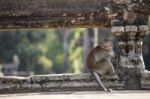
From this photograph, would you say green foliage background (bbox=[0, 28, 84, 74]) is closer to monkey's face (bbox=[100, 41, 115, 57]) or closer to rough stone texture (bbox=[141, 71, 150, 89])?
monkey's face (bbox=[100, 41, 115, 57])

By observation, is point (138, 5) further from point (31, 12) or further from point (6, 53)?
point (6, 53)

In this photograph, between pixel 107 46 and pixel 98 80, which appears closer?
pixel 98 80

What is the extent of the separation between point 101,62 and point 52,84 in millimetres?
1169

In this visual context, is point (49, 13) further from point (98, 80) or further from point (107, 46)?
point (107, 46)

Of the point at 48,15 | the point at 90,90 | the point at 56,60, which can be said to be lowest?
the point at 56,60

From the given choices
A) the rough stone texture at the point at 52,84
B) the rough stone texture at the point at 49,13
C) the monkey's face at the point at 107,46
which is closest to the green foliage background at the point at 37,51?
the monkey's face at the point at 107,46

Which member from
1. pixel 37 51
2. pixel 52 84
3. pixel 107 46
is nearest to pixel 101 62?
pixel 107 46

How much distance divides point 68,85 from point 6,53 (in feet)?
110

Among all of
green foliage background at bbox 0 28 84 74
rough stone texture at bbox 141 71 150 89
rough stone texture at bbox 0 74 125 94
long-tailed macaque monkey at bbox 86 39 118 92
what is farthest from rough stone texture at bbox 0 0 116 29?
green foliage background at bbox 0 28 84 74

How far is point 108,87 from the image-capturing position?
9.59 m

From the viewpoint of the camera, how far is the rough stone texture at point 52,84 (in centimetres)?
957

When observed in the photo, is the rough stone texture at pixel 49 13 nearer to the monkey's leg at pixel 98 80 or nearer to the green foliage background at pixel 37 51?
the monkey's leg at pixel 98 80

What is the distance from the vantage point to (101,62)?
10.4 metres

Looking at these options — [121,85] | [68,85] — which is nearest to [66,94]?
[68,85]
